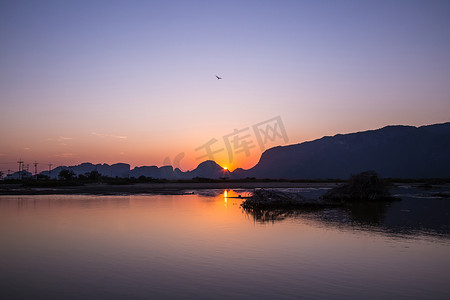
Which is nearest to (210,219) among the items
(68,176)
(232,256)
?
(232,256)

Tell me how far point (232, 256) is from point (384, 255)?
6439 mm

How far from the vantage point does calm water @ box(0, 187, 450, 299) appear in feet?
35.2

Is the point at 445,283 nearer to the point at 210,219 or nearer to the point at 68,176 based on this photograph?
the point at 210,219

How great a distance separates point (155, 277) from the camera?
12.0 meters

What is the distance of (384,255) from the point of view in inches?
598

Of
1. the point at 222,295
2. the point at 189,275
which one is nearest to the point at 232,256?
the point at 189,275

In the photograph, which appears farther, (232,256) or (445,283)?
(232,256)

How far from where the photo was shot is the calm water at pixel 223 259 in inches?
423

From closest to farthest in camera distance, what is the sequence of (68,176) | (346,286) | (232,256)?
(346,286) < (232,256) < (68,176)

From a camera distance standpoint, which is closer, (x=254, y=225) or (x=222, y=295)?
(x=222, y=295)

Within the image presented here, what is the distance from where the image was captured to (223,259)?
14492 mm

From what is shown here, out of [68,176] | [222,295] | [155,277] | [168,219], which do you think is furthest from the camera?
[68,176]

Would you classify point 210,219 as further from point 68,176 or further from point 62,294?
point 68,176

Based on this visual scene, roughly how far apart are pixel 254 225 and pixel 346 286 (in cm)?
1295
